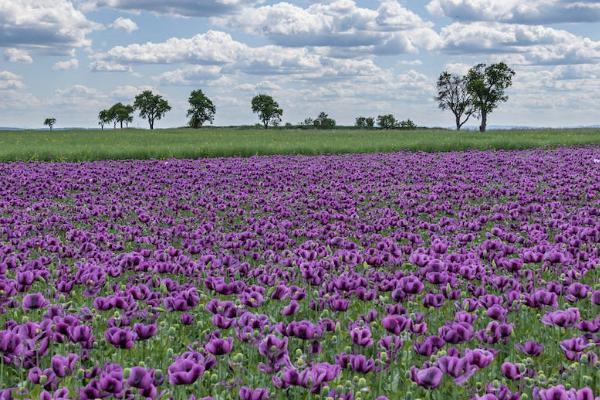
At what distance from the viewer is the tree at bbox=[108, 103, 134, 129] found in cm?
18350

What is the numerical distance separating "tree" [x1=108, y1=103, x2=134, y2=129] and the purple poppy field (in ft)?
568

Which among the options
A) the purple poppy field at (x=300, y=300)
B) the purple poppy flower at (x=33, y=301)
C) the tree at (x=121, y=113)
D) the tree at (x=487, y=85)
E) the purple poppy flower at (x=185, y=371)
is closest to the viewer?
the purple poppy flower at (x=185, y=371)

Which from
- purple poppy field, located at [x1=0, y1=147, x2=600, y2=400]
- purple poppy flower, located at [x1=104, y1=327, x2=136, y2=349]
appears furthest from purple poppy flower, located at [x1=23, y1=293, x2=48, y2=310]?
purple poppy flower, located at [x1=104, y1=327, x2=136, y2=349]

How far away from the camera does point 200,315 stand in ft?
21.5

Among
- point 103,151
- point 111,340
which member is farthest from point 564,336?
point 103,151

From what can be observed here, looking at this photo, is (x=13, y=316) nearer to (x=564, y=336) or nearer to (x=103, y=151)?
(x=564, y=336)

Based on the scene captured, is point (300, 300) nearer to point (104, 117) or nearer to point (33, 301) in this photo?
point (33, 301)

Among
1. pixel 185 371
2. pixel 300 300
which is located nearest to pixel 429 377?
pixel 185 371

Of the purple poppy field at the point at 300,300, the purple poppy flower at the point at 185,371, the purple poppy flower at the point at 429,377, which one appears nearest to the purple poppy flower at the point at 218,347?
the purple poppy field at the point at 300,300

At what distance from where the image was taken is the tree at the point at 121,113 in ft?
602

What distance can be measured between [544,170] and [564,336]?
61.8ft

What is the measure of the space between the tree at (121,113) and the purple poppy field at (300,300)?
17306 centimetres

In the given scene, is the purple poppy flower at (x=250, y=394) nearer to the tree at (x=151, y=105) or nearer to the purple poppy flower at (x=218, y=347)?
the purple poppy flower at (x=218, y=347)

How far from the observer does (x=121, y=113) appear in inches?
7195
